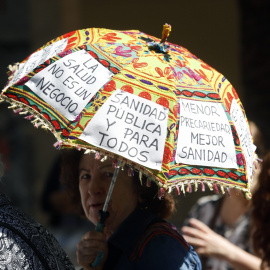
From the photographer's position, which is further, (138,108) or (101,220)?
(101,220)

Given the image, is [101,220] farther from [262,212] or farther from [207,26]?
[207,26]

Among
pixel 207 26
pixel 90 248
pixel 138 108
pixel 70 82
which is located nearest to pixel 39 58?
pixel 70 82

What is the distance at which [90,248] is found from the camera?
2455mm

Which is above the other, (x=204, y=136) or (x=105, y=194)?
(x=204, y=136)

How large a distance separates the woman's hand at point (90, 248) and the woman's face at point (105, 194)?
171 millimetres

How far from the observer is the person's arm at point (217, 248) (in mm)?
3361

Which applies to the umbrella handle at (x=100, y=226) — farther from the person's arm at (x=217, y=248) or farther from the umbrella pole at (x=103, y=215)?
the person's arm at (x=217, y=248)

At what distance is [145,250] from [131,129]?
611mm

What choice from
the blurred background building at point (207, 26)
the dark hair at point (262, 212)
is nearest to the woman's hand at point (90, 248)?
the dark hair at point (262, 212)

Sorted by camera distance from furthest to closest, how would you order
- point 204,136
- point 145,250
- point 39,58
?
point 145,250 → point 39,58 → point 204,136

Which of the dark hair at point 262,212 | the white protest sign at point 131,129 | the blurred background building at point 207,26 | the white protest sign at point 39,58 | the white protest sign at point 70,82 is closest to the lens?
the white protest sign at point 131,129

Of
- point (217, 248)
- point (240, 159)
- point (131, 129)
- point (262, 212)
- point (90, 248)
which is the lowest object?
point (217, 248)

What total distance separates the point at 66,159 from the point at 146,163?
39.3 inches

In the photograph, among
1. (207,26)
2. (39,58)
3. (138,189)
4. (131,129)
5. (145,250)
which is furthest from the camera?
(207,26)
